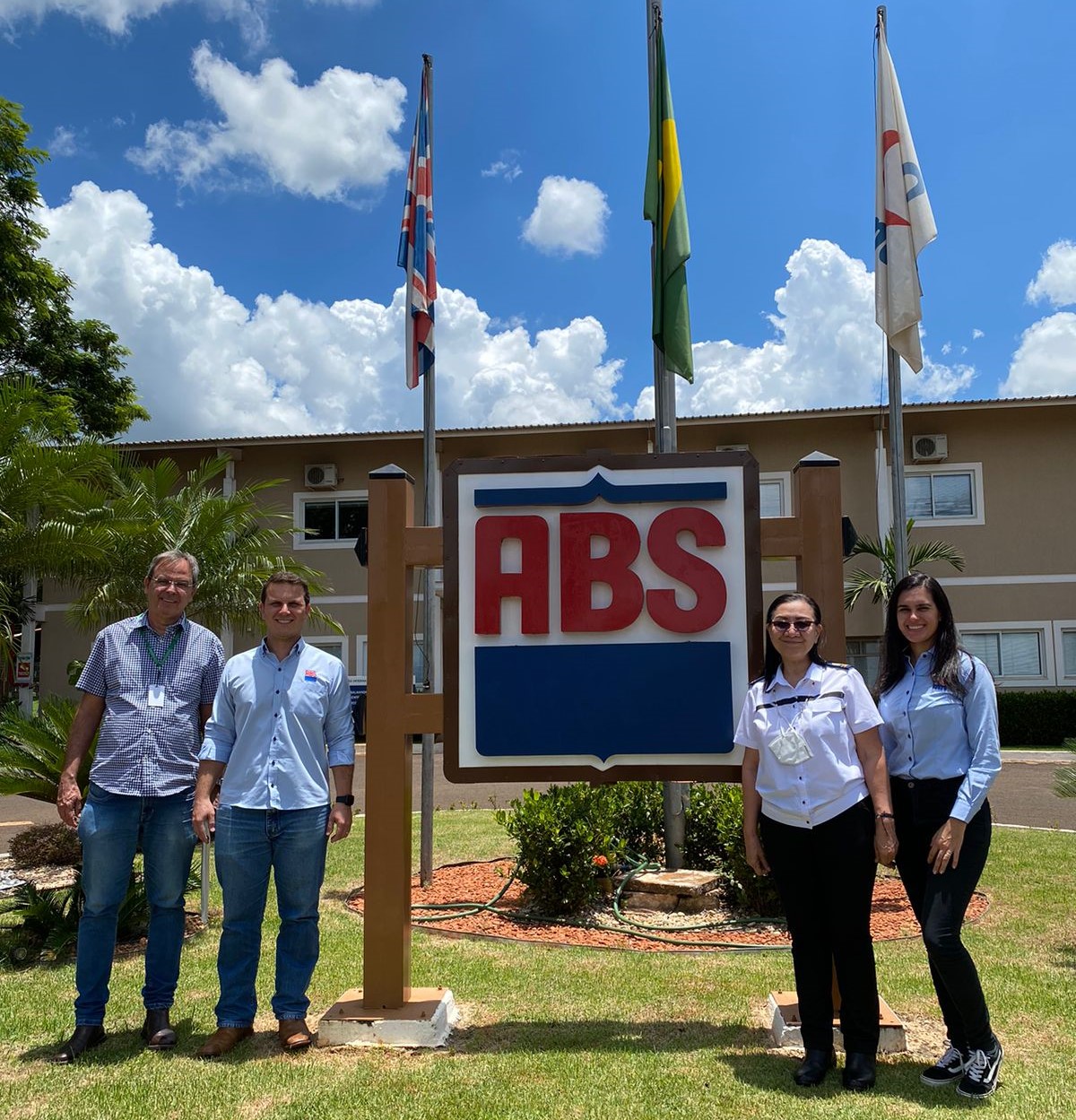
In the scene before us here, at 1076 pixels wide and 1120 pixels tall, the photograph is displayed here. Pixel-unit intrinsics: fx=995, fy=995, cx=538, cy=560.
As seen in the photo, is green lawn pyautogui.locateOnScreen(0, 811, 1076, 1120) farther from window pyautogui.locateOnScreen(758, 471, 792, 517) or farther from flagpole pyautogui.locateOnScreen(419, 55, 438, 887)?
window pyautogui.locateOnScreen(758, 471, 792, 517)

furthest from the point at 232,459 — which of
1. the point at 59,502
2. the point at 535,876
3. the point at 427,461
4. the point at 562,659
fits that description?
the point at 562,659

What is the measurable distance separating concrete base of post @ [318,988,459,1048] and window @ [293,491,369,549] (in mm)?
18064

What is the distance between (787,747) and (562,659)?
1170 millimetres

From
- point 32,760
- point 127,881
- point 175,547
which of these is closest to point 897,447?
point 127,881

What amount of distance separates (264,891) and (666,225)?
16.8ft

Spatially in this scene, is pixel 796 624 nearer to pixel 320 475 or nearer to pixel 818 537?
pixel 818 537

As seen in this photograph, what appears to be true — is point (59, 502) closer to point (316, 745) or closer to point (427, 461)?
point (427, 461)

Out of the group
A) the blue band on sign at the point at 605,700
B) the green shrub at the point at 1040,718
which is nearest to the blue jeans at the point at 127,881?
the blue band on sign at the point at 605,700

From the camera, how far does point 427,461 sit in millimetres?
7816

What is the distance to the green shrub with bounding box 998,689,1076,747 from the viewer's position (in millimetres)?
19703

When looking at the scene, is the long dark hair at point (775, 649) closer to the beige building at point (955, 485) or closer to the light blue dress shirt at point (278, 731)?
the light blue dress shirt at point (278, 731)

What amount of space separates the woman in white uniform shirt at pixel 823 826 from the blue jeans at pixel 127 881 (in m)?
2.41

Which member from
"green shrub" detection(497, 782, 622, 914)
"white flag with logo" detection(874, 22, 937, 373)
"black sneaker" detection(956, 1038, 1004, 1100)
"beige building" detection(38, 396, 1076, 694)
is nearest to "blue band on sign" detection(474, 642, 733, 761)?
"black sneaker" detection(956, 1038, 1004, 1100)

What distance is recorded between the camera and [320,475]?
21781mm
